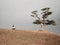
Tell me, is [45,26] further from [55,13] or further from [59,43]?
[59,43]

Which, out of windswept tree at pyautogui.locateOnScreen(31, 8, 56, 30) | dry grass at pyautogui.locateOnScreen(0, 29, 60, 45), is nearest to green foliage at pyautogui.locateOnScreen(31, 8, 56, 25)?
windswept tree at pyautogui.locateOnScreen(31, 8, 56, 30)

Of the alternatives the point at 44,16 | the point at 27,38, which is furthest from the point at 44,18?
the point at 27,38

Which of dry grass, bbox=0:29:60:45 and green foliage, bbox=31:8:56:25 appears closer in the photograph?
dry grass, bbox=0:29:60:45

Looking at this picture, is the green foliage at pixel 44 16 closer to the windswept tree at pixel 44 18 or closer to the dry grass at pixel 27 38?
the windswept tree at pixel 44 18

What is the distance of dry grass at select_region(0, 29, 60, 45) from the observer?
855 millimetres

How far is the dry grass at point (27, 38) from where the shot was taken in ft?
2.81

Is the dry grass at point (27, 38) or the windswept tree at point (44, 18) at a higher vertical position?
Result: the windswept tree at point (44, 18)

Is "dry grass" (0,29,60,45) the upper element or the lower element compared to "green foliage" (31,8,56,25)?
lower

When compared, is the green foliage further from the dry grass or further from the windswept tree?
the dry grass

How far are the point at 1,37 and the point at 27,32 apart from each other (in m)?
0.15

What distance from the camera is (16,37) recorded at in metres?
0.89

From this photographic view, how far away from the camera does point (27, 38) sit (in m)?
0.88

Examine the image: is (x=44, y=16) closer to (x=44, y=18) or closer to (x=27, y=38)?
(x=44, y=18)

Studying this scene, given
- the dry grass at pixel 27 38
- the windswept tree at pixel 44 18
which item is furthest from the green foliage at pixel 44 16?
the dry grass at pixel 27 38
